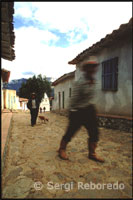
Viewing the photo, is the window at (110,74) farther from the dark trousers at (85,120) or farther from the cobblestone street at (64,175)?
the dark trousers at (85,120)

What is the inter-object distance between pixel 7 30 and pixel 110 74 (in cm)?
397

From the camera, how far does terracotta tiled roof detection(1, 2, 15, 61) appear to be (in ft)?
4.94

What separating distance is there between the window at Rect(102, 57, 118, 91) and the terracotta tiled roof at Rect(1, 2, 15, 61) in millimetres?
3473

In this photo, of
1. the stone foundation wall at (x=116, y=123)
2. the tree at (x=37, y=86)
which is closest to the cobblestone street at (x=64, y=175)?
the stone foundation wall at (x=116, y=123)

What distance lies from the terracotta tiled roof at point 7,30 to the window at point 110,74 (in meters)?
3.47

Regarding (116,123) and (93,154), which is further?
(116,123)

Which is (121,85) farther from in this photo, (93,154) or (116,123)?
(93,154)

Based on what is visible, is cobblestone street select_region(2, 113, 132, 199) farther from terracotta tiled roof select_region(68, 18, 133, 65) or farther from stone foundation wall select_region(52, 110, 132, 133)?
terracotta tiled roof select_region(68, 18, 133, 65)

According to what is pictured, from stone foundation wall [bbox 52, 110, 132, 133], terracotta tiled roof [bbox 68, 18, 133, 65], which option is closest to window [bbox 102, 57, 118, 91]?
terracotta tiled roof [bbox 68, 18, 133, 65]

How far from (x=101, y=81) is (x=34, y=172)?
432 centimetres

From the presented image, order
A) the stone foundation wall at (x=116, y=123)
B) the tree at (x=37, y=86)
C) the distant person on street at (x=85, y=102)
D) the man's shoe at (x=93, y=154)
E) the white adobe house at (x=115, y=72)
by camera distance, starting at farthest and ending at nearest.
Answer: the tree at (x=37, y=86) → the stone foundation wall at (x=116, y=123) → the white adobe house at (x=115, y=72) → the man's shoe at (x=93, y=154) → the distant person on street at (x=85, y=102)

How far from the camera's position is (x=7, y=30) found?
6.24 ft

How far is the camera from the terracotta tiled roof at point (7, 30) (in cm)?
151

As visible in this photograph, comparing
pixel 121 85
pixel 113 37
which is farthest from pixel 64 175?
pixel 113 37
